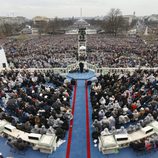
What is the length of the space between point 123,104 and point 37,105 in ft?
15.6

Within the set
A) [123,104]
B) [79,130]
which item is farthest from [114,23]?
[79,130]

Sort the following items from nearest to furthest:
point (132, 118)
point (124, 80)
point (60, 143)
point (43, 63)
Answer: point (60, 143) → point (132, 118) → point (124, 80) → point (43, 63)

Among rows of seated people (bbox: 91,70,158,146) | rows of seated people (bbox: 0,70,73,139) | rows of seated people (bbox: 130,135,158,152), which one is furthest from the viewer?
rows of seated people (bbox: 0,70,73,139)

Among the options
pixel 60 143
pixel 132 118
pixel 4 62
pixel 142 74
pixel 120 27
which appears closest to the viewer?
pixel 60 143

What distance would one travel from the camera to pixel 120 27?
69.4 metres

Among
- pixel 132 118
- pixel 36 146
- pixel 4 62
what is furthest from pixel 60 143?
pixel 4 62

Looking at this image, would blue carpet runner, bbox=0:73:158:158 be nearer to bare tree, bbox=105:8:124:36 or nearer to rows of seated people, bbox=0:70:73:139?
rows of seated people, bbox=0:70:73:139

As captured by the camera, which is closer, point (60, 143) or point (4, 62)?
point (60, 143)

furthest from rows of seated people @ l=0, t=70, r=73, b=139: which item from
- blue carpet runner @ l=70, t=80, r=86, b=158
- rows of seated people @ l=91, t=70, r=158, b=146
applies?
rows of seated people @ l=91, t=70, r=158, b=146

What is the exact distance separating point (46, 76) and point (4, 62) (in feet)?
25.3

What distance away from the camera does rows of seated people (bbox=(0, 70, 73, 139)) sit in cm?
1071

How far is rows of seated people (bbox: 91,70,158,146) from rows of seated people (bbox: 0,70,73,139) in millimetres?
1690

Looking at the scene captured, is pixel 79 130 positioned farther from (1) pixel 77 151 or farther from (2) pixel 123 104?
(2) pixel 123 104

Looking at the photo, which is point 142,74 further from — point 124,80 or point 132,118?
point 132,118
